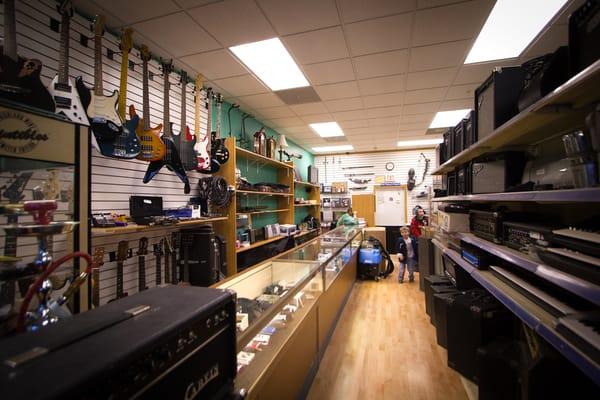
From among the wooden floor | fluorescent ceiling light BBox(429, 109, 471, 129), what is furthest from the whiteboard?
the wooden floor

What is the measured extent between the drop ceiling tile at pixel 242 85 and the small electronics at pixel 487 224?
3.05 meters

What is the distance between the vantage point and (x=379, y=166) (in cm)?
881

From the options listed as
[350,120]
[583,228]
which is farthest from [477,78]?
[583,228]

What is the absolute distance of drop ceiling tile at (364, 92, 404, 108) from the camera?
4.22 meters

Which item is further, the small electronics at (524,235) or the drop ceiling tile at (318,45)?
the drop ceiling tile at (318,45)

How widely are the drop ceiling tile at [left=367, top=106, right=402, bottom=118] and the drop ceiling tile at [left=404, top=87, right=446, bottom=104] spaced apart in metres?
0.34

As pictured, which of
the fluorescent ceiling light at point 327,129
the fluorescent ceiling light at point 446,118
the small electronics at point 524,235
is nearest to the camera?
the small electronics at point 524,235

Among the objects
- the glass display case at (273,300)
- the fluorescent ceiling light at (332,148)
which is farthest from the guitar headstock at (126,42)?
the fluorescent ceiling light at (332,148)

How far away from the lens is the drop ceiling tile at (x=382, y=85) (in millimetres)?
3652

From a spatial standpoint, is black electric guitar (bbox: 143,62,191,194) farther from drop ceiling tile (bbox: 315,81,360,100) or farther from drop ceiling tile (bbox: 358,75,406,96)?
drop ceiling tile (bbox: 358,75,406,96)

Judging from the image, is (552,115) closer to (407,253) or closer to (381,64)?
(381,64)

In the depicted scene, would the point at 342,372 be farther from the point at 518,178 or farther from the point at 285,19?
the point at 285,19

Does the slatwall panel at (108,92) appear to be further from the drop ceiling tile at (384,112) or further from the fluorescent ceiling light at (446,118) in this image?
the fluorescent ceiling light at (446,118)

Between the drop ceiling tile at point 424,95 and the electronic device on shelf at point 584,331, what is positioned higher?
the drop ceiling tile at point 424,95
